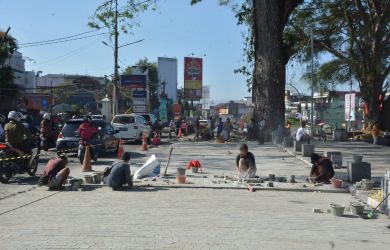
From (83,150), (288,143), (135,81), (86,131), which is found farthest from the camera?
(135,81)

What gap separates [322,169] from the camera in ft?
46.5

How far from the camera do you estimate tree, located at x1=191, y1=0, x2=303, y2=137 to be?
31.3 m

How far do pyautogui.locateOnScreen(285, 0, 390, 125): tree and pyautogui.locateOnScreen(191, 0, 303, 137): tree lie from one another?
5942 millimetres

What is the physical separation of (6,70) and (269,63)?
24815mm

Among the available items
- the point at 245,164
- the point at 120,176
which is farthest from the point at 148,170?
the point at 245,164

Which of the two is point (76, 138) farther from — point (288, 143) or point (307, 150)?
point (288, 143)

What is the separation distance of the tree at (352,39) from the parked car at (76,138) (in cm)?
1924

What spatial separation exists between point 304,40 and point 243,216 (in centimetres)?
3485

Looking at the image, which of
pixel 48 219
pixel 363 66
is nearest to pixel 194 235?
pixel 48 219

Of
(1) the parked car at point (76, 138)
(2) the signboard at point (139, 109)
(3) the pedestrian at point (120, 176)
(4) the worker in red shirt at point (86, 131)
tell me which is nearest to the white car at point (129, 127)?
(1) the parked car at point (76, 138)

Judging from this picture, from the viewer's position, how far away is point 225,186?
1335cm

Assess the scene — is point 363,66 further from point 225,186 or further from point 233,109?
point 233,109

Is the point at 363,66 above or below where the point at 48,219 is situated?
above

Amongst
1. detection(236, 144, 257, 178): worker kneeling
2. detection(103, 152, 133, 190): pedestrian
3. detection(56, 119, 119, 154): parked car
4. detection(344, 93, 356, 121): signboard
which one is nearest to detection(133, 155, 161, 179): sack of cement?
detection(103, 152, 133, 190): pedestrian
